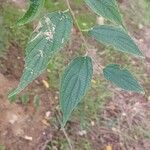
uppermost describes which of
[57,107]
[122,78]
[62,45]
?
[62,45]

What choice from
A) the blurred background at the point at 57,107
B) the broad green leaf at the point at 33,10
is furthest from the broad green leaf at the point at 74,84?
the blurred background at the point at 57,107

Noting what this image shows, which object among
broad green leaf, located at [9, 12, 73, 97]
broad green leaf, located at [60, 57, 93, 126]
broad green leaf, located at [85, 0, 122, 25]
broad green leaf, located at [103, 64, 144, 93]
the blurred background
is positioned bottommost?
the blurred background

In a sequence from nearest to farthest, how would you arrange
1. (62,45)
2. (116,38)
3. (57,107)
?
(62,45) < (116,38) < (57,107)

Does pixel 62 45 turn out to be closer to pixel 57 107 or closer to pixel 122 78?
pixel 122 78

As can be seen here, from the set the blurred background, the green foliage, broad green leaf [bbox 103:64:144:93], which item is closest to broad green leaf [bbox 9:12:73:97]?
the green foliage

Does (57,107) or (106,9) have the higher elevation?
(106,9)

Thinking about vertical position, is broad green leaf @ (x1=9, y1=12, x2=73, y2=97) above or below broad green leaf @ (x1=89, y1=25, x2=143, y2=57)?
above

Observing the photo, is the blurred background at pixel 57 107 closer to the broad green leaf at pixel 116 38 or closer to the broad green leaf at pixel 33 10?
the broad green leaf at pixel 116 38

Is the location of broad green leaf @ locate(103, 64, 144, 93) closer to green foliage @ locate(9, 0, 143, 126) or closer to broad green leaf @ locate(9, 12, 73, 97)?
green foliage @ locate(9, 0, 143, 126)

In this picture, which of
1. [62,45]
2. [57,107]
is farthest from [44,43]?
[57,107]
